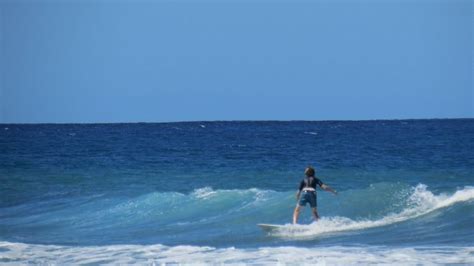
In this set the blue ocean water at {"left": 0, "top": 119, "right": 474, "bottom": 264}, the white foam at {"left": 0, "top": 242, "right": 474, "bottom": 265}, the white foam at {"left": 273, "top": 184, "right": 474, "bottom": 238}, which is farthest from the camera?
the white foam at {"left": 273, "top": 184, "right": 474, "bottom": 238}

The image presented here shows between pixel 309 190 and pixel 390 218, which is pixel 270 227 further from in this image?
pixel 390 218

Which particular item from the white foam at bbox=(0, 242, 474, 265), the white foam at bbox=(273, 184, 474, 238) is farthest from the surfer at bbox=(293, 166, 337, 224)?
the white foam at bbox=(0, 242, 474, 265)

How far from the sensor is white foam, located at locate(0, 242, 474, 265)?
12.5 metres

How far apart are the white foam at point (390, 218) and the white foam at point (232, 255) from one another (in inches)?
80.8

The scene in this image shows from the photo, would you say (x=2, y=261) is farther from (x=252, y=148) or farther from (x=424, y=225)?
(x=252, y=148)

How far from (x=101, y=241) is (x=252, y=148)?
1174 inches

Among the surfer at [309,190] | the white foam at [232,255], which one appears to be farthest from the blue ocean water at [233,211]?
the surfer at [309,190]

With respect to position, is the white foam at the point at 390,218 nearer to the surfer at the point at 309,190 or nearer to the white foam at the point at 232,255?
the surfer at the point at 309,190

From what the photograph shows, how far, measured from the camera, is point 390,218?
1772 cm

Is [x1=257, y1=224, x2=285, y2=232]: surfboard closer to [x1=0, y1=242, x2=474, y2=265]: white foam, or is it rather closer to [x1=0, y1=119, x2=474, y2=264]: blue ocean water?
[x1=0, y1=119, x2=474, y2=264]: blue ocean water

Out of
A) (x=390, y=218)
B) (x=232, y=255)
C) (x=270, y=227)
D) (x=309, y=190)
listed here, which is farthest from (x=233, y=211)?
(x=232, y=255)

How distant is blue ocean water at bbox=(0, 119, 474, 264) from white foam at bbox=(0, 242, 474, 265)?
0.9 inches

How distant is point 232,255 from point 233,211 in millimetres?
6688

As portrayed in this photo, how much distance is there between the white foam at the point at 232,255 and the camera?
12.5 m
